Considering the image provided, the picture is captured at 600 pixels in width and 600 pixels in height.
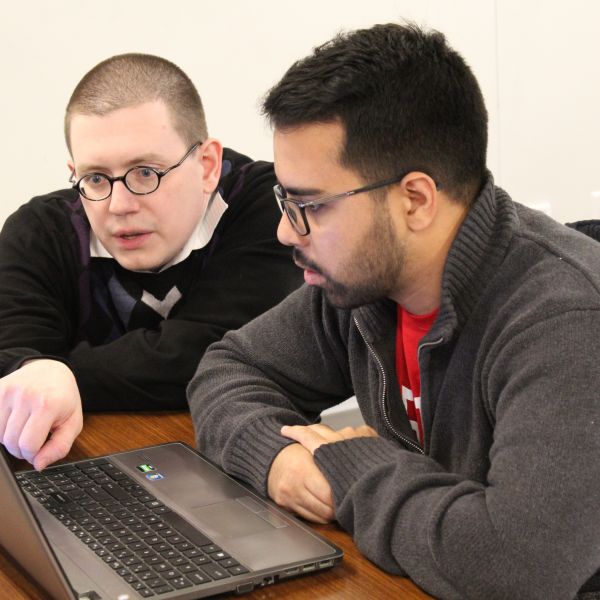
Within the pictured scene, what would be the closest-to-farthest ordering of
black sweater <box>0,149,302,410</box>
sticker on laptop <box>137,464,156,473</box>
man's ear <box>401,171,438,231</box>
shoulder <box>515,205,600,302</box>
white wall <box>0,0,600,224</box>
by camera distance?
shoulder <box>515,205,600,302</box> → man's ear <box>401,171,438,231</box> → sticker on laptop <box>137,464,156,473</box> → black sweater <box>0,149,302,410</box> → white wall <box>0,0,600,224</box>

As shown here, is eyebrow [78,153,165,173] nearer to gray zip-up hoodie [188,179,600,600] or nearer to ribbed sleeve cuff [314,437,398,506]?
gray zip-up hoodie [188,179,600,600]

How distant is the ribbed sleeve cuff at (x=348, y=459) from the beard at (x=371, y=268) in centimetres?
18

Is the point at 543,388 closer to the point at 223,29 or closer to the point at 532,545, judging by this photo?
the point at 532,545

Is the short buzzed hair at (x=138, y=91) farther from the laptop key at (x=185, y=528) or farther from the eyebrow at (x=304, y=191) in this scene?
the laptop key at (x=185, y=528)

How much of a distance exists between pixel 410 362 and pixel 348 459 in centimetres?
22

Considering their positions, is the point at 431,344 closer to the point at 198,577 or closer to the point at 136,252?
the point at 198,577

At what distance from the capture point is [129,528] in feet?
4.00

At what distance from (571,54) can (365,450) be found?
2.20m

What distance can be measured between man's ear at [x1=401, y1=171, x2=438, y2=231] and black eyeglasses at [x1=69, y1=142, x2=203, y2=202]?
60cm

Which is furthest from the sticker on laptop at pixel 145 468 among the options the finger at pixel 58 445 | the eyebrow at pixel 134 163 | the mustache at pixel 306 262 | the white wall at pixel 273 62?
the white wall at pixel 273 62

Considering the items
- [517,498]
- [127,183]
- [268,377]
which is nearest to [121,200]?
[127,183]

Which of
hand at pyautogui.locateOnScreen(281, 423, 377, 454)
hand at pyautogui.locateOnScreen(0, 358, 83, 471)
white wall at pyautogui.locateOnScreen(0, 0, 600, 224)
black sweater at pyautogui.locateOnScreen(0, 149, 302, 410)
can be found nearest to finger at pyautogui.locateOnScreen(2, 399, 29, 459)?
hand at pyautogui.locateOnScreen(0, 358, 83, 471)

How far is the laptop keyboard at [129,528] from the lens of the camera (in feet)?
3.64

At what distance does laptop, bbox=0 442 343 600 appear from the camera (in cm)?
108
